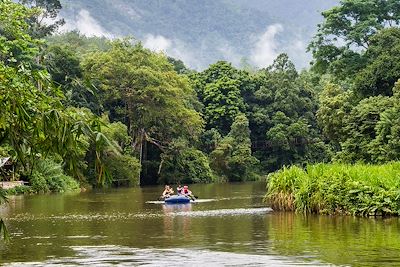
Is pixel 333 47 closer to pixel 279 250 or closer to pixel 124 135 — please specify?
pixel 124 135

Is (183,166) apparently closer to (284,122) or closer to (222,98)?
(222,98)

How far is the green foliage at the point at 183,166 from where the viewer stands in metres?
68.2

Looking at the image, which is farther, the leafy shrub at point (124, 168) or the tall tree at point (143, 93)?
the tall tree at point (143, 93)

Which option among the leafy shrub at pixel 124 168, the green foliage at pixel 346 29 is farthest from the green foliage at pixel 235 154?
the green foliage at pixel 346 29

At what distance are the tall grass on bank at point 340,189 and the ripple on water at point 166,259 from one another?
29.3ft

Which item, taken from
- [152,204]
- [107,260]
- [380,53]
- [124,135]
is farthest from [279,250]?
[124,135]

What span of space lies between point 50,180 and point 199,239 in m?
34.0

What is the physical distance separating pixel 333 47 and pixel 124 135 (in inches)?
809

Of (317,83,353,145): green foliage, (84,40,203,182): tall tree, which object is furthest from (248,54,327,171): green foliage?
(317,83,353,145): green foliage

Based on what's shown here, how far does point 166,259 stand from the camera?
1438 centimetres

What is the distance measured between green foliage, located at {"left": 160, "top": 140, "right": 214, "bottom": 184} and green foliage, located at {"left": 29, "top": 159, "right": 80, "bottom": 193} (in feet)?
52.7

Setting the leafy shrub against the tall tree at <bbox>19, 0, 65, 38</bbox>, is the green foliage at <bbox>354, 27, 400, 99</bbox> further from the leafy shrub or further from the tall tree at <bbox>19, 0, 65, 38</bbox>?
the tall tree at <bbox>19, 0, 65, 38</bbox>

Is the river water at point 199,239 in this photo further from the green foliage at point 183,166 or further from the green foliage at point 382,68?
the green foliage at point 183,166

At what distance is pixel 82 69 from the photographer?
62.3 metres
